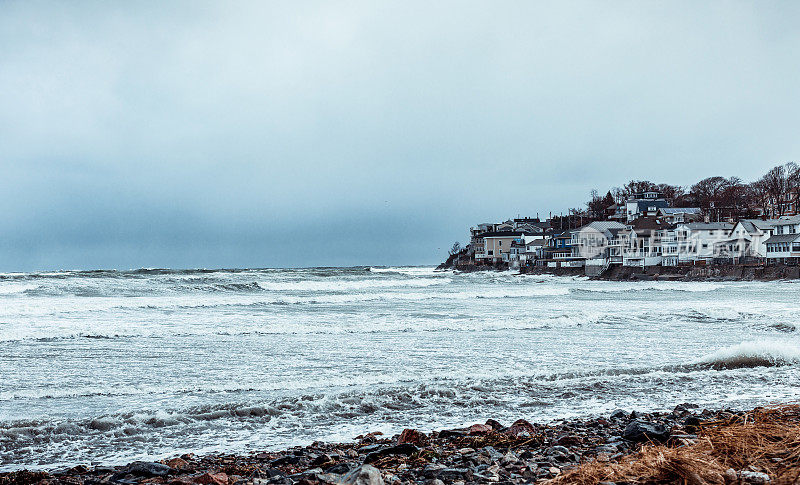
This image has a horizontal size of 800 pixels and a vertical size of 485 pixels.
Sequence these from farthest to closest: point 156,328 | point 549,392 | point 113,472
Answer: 1. point 156,328
2. point 549,392
3. point 113,472

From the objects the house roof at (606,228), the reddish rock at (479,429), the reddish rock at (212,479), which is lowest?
the reddish rock at (479,429)

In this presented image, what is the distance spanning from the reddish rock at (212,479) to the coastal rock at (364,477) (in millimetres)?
1138

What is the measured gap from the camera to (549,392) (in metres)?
8.12

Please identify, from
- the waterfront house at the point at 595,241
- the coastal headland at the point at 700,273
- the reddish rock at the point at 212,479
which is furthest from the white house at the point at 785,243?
the reddish rock at the point at 212,479

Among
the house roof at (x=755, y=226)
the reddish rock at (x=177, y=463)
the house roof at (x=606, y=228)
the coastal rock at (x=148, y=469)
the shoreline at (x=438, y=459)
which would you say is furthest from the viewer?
the house roof at (x=606, y=228)

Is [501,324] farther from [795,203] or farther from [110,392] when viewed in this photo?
[795,203]

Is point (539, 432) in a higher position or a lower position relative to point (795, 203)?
lower

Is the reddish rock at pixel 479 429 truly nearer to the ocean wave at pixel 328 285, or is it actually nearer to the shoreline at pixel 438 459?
the shoreline at pixel 438 459

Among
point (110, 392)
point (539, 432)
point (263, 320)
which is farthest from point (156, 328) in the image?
point (539, 432)

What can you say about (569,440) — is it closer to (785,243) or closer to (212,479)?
(212,479)

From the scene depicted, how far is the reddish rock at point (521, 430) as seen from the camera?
562cm

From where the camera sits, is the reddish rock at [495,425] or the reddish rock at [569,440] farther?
the reddish rock at [495,425]

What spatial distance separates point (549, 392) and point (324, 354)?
5190 mm

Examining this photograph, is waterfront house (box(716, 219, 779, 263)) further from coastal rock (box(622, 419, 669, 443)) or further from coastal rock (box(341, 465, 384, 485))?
coastal rock (box(341, 465, 384, 485))
